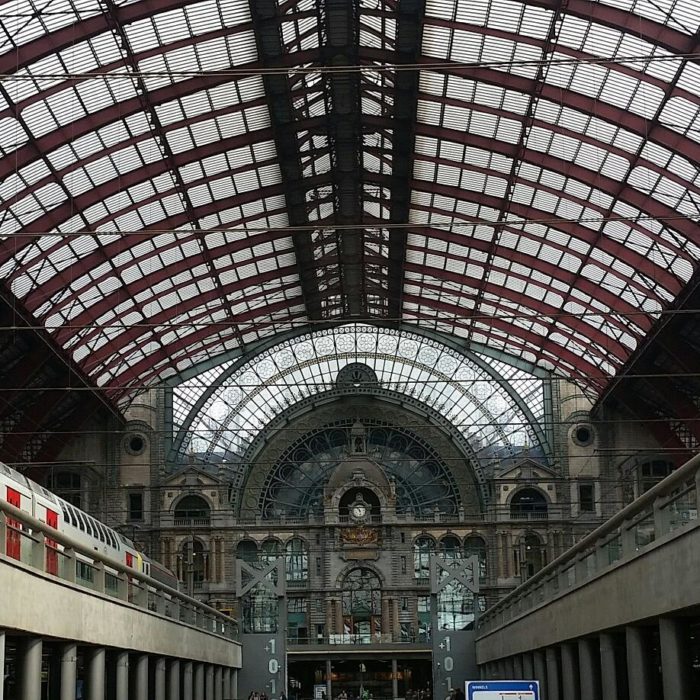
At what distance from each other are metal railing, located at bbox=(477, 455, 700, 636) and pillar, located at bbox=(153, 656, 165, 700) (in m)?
12.6

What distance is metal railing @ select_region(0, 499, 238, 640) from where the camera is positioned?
19312mm

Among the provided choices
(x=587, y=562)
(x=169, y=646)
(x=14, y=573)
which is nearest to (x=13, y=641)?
(x=14, y=573)

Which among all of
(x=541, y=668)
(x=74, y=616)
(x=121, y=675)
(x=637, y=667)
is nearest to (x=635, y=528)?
(x=637, y=667)

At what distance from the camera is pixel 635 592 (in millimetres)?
20234

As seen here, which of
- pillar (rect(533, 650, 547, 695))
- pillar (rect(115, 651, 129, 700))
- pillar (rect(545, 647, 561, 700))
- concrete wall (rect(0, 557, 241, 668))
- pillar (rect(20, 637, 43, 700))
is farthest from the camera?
pillar (rect(533, 650, 547, 695))

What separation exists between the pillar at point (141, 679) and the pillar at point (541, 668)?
40.8ft

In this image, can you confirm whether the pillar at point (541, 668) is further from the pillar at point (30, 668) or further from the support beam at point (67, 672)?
the pillar at point (30, 668)

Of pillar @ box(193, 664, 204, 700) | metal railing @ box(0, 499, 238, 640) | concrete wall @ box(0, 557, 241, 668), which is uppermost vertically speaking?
metal railing @ box(0, 499, 238, 640)

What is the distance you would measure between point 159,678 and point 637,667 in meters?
20.1

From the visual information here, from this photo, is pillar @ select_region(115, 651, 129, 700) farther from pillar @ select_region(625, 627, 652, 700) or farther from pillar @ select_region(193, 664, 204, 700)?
pillar @ select_region(193, 664, 204, 700)

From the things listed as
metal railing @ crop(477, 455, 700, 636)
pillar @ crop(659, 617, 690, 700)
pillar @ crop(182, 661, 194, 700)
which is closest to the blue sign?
metal railing @ crop(477, 455, 700, 636)

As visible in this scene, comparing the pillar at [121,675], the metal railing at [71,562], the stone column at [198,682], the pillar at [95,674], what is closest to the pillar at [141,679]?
the metal railing at [71,562]

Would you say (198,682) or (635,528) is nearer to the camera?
(635,528)

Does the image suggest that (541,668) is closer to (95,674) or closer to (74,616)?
(95,674)
